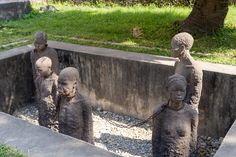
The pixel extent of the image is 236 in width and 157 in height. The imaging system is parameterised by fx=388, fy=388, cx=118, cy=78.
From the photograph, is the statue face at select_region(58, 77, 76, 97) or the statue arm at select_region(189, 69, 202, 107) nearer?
the statue face at select_region(58, 77, 76, 97)

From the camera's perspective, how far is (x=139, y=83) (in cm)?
605

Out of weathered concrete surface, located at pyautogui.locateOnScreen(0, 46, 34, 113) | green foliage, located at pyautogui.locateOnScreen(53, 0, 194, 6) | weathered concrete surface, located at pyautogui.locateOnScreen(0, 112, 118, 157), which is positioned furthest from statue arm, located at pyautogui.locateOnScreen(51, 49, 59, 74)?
green foliage, located at pyautogui.locateOnScreen(53, 0, 194, 6)

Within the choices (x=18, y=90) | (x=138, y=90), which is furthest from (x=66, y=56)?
(x=138, y=90)

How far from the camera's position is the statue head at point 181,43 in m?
4.70

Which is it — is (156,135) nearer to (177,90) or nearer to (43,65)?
(177,90)

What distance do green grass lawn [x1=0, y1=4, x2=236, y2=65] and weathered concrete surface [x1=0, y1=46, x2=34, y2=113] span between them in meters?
1.27

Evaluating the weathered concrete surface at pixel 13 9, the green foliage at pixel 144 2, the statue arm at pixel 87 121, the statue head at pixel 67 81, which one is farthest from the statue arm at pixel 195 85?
the weathered concrete surface at pixel 13 9

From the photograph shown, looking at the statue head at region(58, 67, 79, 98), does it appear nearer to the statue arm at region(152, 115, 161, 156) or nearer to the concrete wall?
the statue arm at region(152, 115, 161, 156)

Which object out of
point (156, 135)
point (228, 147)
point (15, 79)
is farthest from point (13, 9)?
point (228, 147)

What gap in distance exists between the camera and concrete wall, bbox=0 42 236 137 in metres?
5.38

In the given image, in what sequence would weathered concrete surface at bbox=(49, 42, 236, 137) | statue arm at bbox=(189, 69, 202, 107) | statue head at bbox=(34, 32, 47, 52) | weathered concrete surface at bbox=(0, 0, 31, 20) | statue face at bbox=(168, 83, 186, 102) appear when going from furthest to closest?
1. weathered concrete surface at bbox=(0, 0, 31, 20)
2. statue head at bbox=(34, 32, 47, 52)
3. weathered concrete surface at bbox=(49, 42, 236, 137)
4. statue arm at bbox=(189, 69, 202, 107)
5. statue face at bbox=(168, 83, 186, 102)

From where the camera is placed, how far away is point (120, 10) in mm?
11781

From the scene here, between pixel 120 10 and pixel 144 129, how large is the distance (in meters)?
6.41

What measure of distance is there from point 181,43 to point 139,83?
1474 millimetres
